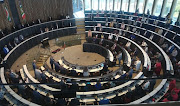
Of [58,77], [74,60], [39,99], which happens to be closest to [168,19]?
[74,60]

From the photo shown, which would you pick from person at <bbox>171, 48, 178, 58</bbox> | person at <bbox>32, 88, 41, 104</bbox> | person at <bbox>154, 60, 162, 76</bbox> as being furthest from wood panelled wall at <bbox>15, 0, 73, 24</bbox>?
person at <bbox>154, 60, 162, 76</bbox>

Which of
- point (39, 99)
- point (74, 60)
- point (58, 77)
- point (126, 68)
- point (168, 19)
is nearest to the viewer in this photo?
point (39, 99)

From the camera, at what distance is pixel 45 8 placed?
64.6ft

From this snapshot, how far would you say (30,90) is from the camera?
285 inches

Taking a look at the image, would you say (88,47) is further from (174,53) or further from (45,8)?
Result: (45,8)

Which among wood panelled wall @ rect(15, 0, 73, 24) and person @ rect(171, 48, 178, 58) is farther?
wood panelled wall @ rect(15, 0, 73, 24)

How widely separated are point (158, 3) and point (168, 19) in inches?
155

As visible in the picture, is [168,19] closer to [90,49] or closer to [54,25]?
[90,49]

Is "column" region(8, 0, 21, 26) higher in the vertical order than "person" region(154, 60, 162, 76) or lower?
higher

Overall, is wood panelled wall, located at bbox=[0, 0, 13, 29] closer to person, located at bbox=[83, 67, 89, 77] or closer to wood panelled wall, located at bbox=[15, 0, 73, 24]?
wood panelled wall, located at bbox=[15, 0, 73, 24]

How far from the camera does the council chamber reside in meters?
7.60

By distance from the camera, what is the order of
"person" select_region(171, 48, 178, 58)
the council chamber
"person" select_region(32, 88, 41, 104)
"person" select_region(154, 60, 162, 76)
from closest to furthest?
"person" select_region(32, 88, 41, 104)
the council chamber
"person" select_region(154, 60, 162, 76)
"person" select_region(171, 48, 178, 58)

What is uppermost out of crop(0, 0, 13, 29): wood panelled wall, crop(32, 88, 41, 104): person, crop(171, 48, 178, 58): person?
crop(0, 0, 13, 29): wood panelled wall

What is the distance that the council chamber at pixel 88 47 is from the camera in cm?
760
